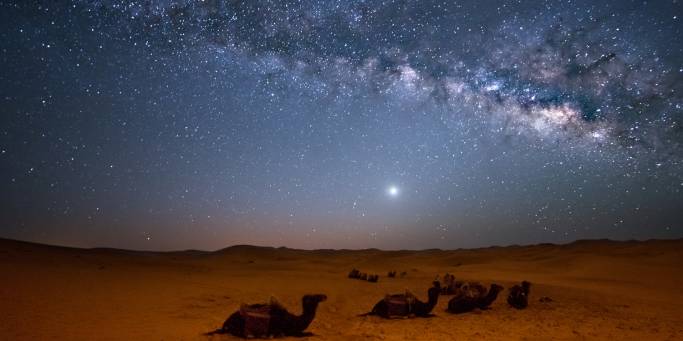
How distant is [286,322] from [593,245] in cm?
2994

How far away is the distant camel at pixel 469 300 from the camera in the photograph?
979 cm

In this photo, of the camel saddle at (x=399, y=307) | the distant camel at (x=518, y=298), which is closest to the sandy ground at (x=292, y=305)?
the distant camel at (x=518, y=298)

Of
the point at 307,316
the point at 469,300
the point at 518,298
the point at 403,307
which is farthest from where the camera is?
the point at 518,298

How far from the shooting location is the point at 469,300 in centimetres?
988

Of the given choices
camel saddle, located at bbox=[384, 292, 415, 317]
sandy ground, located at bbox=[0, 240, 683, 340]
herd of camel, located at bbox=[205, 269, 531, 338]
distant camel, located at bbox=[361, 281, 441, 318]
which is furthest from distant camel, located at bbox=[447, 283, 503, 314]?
camel saddle, located at bbox=[384, 292, 415, 317]

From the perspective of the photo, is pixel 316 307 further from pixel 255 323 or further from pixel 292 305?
pixel 292 305

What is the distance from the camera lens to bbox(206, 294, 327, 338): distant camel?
7.07m

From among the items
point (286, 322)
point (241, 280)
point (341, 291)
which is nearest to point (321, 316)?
point (286, 322)

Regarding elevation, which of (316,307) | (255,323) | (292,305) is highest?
(316,307)

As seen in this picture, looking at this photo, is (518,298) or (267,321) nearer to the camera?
(267,321)

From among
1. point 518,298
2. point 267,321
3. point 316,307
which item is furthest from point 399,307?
point 518,298

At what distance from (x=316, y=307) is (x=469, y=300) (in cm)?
419

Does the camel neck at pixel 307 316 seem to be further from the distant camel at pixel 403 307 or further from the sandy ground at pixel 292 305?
the distant camel at pixel 403 307

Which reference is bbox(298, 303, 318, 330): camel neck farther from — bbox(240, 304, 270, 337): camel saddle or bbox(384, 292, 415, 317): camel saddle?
bbox(384, 292, 415, 317): camel saddle
